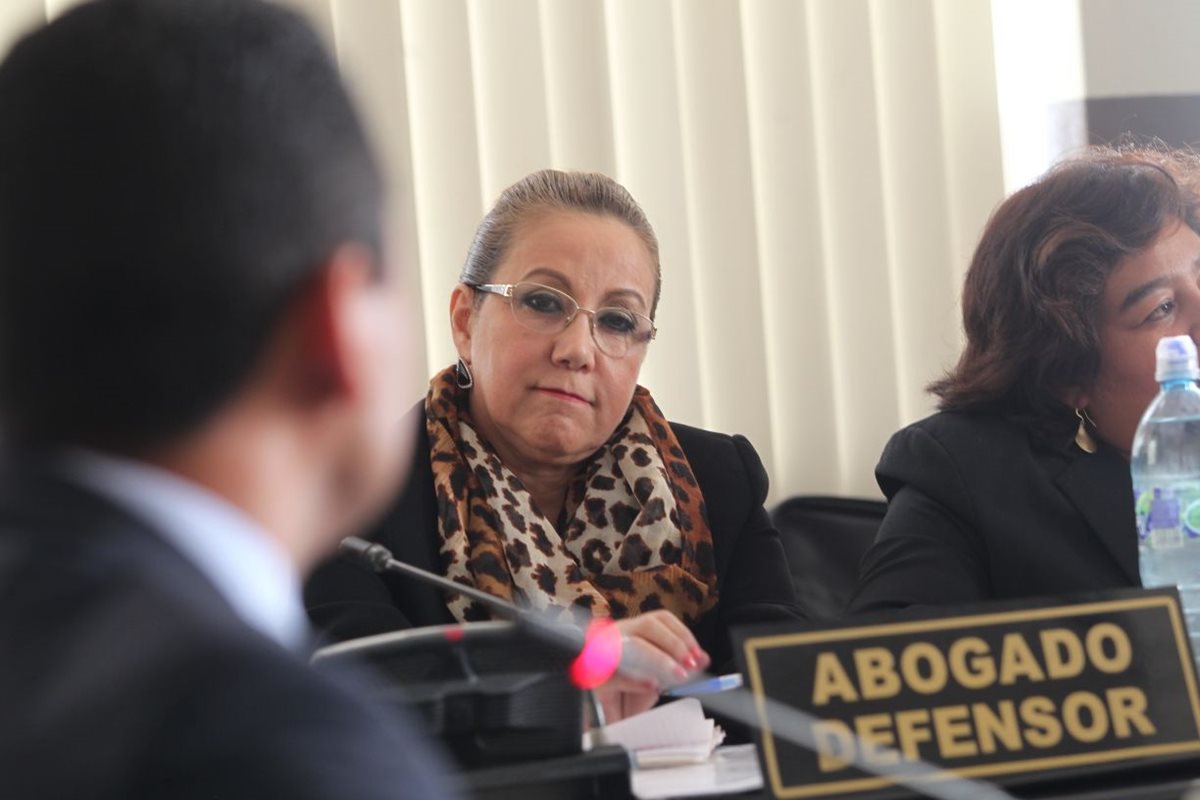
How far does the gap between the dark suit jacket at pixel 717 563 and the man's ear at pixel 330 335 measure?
137 centimetres

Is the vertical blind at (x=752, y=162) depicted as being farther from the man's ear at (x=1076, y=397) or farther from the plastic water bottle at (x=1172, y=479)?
the plastic water bottle at (x=1172, y=479)

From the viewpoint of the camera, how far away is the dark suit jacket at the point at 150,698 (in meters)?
0.44

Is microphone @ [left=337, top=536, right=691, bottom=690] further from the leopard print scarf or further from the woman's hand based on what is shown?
the leopard print scarf

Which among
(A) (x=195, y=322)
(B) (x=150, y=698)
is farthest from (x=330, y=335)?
(B) (x=150, y=698)

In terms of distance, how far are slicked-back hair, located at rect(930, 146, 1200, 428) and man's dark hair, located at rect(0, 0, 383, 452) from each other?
1674 mm

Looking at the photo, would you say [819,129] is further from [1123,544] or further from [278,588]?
[278,588]

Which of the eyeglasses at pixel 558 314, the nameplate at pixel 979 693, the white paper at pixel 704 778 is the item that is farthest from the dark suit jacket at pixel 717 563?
the nameplate at pixel 979 693

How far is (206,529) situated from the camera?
0.53 meters

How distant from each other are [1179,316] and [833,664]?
105 centimetres

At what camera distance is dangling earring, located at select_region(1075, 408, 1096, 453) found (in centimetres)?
207

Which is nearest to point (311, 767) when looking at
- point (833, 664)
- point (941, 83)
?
point (833, 664)

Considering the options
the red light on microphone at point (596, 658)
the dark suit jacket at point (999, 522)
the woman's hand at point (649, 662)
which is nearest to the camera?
the red light on microphone at point (596, 658)

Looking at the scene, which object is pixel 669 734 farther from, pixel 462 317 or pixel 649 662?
pixel 462 317

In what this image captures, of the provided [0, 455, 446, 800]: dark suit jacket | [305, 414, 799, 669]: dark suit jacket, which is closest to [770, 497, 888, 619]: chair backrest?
[305, 414, 799, 669]: dark suit jacket
